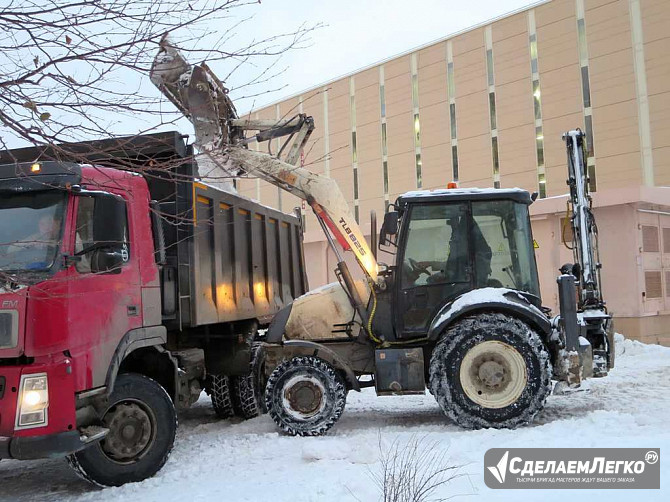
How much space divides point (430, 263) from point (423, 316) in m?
0.60

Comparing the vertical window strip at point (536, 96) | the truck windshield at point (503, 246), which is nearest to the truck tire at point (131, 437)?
the truck windshield at point (503, 246)

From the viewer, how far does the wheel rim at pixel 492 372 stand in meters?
6.13

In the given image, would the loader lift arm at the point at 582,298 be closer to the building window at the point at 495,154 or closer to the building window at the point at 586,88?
the building window at the point at 586,88

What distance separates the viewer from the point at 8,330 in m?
4.07

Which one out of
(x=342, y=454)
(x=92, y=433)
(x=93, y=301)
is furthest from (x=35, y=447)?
(x=342, y=454)

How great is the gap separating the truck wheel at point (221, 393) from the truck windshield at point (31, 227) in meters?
3.63

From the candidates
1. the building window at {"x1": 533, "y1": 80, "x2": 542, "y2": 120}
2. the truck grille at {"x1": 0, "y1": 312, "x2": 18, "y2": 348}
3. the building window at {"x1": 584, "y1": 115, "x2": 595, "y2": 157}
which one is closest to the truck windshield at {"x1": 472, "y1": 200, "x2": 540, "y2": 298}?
the truck grille at {"x1": 0, "y1": 312, "x2": 18, "y2": 348}

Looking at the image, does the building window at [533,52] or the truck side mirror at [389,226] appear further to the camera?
the building window at [533,52]

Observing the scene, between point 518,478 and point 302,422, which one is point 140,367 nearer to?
point 302,422

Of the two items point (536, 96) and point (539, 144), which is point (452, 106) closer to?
point (536, 96)


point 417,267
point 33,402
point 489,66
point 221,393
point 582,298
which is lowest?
point 221,393

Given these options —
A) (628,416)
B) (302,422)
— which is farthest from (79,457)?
(628,416)

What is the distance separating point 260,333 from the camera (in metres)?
7.98

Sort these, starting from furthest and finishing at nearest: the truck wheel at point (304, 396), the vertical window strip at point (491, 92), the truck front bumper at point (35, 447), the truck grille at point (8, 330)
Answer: the vertical window strip at point (491, 92) < the truck wheel at point (304, 396) < the truck grille at point (8, 330) < the truck front bumper at point (35, 447)
